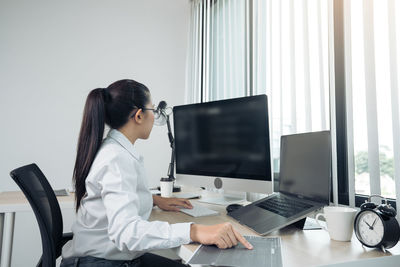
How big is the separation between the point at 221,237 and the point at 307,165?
51cm

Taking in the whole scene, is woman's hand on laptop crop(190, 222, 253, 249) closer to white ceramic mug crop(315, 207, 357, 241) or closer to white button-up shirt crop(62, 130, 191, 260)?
white button-up shirt crop(62, 130, 191, 260)

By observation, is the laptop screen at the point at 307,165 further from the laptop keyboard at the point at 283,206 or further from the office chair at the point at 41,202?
the office chair at the point at 41,202

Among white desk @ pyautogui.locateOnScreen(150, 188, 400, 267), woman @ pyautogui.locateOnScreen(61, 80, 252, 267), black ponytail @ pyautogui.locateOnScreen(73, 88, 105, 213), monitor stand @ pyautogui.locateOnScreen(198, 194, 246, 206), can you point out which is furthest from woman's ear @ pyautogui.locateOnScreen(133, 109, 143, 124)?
monitor stand @ pyautogui.locateOnScreen(198, 194, 246, 206)

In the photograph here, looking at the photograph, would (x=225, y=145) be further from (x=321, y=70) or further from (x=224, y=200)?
(x=321, y=70)

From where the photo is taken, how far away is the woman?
79cm

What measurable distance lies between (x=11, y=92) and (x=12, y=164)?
553mm

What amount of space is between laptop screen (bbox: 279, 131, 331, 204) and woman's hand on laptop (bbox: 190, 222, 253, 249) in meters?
0.36

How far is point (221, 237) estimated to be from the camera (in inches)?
30.6

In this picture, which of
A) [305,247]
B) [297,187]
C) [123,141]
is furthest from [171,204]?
[305,247]

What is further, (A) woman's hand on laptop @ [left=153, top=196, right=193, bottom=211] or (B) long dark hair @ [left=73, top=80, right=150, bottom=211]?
(A) woman's hand on laptop @ [left=153, top=196, right=193, bottom=211]

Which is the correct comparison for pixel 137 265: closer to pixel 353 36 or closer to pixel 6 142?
pixel 353 36

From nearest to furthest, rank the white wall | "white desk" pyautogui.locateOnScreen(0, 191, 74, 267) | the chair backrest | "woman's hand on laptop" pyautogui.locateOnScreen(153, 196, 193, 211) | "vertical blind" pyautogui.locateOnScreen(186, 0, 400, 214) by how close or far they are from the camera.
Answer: the chair backrest < "vertical blind" pyautogui.locateOnScreen(186, 0, 400, 214) < "woman's hand on laptop" pyautogui.locateOnScreen(153, 196, 193, 211) < "white desk" pyautogui.locateOnScreen(0, 191, 74, 267) < the white wall

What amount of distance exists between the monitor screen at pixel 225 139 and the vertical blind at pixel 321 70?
27 cm

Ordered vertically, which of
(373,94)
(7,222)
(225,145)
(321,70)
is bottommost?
(7,222)
